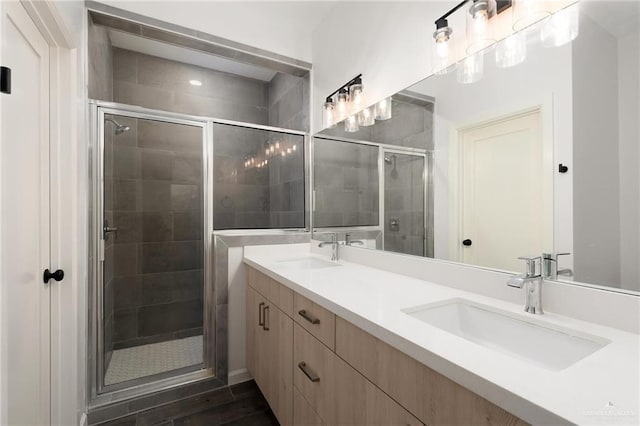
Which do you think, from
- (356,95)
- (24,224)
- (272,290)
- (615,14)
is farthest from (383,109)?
(24,224)

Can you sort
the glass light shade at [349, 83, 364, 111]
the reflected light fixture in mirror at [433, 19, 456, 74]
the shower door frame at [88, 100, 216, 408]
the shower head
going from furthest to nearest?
the shower head, the glass light shade at [349, 83, 364, 111], the shower door frame at [88, 100, 216, 408], the reflected light fixture in mirror at [433, 19, 456, 74]

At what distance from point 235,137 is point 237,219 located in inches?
27.1

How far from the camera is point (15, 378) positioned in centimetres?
100

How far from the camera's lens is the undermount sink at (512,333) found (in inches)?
29.6

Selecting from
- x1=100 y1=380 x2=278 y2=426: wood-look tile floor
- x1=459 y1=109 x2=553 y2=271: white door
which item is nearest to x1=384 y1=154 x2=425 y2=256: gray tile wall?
x1=459 y1=109 x2=553 y2=271: white door

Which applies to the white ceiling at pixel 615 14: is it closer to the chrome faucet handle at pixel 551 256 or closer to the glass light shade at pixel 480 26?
the glass light shade at pixel 480 26

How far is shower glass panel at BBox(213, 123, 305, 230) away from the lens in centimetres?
239

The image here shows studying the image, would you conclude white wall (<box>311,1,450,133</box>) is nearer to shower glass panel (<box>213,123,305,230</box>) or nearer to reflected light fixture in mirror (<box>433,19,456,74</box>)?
reflected light fixture in mirror (<box>433,19,456,74</box>)

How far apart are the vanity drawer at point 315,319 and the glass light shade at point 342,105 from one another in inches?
50.2

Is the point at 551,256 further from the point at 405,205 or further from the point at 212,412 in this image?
the point at 212,412

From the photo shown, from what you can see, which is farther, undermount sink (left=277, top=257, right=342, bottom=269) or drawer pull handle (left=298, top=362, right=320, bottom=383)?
undermount sink (left=277, top=257, right=342, bottom=269)

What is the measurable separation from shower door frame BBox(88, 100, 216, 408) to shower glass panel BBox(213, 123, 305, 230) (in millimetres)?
196

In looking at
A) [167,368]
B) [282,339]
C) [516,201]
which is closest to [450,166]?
[516,201]

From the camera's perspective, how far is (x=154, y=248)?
249 centimetres
